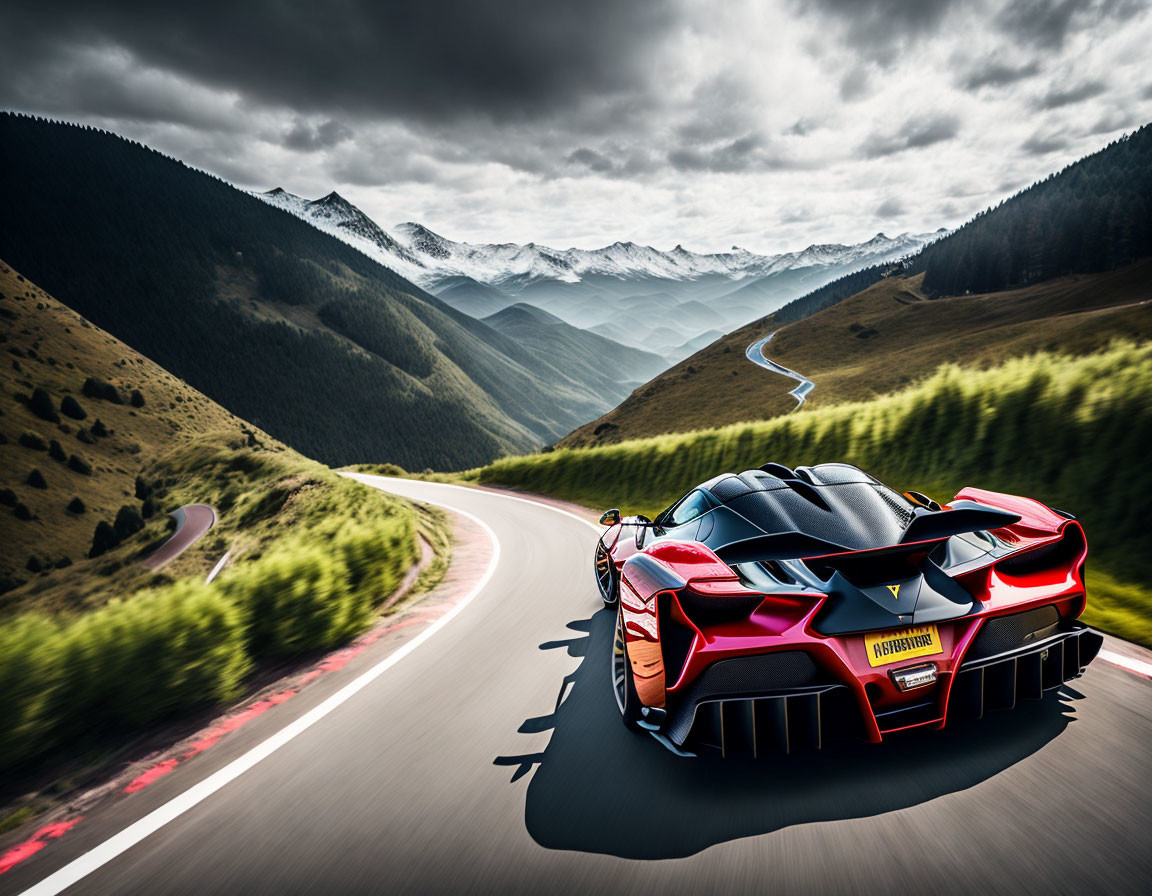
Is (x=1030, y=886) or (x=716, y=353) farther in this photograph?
(x=716, y=353)

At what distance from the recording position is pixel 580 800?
8.93 ft

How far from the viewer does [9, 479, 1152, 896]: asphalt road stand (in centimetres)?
211

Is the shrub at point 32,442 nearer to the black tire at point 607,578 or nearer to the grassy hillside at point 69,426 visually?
the grassy hillside at point 69,426

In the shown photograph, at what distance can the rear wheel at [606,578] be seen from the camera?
540 cm

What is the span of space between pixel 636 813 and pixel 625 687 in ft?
2.25

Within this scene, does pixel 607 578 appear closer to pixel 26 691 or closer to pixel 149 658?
pixel 149 658

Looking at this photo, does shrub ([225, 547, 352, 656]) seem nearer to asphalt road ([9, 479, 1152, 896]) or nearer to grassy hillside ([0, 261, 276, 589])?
asphalt road ([9, 479, 1152, 896])

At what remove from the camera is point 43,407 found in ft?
268

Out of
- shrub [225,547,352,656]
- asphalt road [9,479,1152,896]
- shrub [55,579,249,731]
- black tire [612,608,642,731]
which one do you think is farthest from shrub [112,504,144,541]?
black tire [612,608,642,731]

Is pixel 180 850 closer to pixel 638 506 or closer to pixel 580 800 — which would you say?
pixel 580 800

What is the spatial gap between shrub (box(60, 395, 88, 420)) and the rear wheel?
335ft

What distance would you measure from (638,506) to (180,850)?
46.0 ft

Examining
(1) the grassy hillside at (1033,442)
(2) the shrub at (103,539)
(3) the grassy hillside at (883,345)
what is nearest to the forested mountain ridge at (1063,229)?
(3) the grassy hillside at (883,345)

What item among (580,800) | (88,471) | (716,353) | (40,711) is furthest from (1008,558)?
(716,353)
